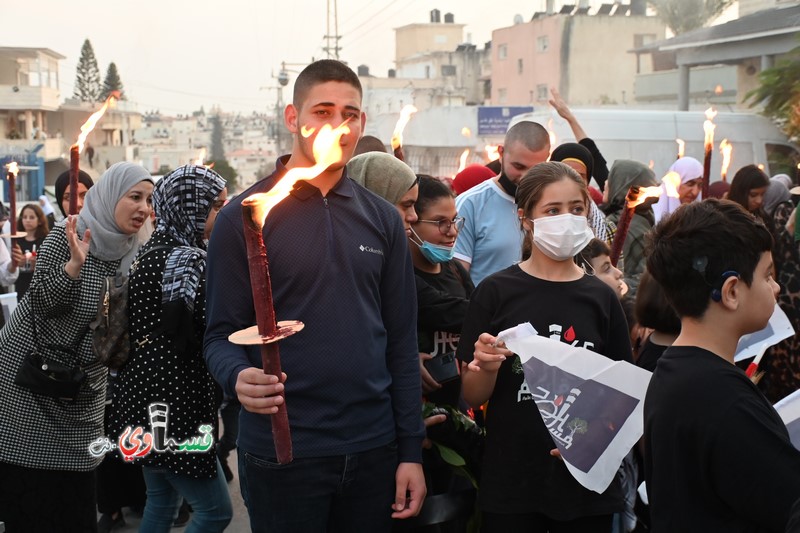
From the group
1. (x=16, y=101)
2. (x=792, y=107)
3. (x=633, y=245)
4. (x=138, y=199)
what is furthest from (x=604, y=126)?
(x=16, y=101)

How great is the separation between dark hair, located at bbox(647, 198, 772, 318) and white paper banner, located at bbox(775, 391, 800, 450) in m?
0.52

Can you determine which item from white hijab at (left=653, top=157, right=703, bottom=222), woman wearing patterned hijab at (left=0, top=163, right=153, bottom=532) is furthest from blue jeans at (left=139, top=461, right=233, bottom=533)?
white hijab at (left=653, top=157, right=703, bottom=222)

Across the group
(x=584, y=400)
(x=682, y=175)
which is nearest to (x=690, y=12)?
(x=682, y=175)

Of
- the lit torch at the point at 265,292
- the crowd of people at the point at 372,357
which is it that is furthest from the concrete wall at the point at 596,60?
the lit torch at the point at 265,292

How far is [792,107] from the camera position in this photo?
1933cm

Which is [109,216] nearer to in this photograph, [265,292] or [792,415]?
[265,292]

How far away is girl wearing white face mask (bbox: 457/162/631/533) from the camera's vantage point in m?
3.68

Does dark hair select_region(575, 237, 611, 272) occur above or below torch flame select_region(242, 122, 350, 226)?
below

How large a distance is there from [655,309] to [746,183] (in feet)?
14.9

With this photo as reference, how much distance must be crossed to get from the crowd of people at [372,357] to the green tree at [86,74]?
101m

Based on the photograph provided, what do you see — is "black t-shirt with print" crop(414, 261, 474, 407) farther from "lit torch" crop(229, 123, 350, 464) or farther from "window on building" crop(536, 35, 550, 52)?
"window on building" crop(536, 35, 550, 52)

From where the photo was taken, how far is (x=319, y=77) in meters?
3.36

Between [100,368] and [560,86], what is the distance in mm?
60622

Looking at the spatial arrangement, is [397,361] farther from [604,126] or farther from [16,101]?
[16,101]
